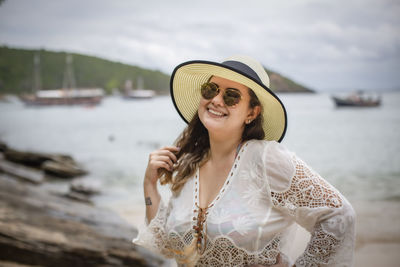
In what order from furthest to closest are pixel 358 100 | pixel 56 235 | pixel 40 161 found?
pixel 358 100 < pixel 40 161 < pixel 56 235

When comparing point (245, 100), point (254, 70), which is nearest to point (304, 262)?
point (245, 100)

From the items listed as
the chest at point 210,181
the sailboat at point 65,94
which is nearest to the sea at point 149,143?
the sailboat at point 65,94

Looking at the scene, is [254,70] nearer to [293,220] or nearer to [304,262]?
[293,220]

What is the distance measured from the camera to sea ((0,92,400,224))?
1066cm

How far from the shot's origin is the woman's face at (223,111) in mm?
1494

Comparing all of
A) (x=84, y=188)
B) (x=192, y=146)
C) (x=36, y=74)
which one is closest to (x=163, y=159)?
(x=192, y=146)

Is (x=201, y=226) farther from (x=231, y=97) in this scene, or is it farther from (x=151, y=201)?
(x=231, y=97)

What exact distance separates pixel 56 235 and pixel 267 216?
2240 mm

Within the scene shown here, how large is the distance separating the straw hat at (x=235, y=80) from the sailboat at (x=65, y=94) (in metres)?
39.3

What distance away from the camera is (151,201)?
174cm

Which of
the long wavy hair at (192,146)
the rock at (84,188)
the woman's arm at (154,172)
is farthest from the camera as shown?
the rock at (84,188)

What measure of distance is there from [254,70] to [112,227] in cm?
278

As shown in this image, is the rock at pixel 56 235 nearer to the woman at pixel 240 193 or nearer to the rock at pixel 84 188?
the woman at pixel 240 193

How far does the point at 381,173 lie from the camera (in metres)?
13.4
